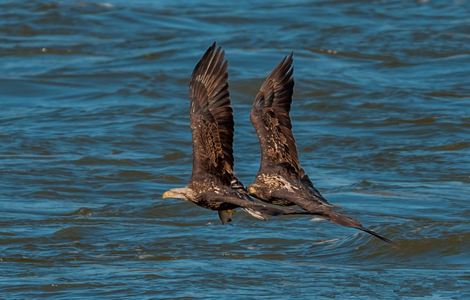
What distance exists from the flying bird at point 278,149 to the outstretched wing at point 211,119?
415 millimetres

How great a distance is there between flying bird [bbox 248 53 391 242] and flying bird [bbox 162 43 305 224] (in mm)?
146

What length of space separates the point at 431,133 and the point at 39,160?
4.54 m

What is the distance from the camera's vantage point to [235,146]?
16844 mm

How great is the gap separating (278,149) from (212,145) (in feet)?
2.68

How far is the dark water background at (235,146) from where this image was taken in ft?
39.8

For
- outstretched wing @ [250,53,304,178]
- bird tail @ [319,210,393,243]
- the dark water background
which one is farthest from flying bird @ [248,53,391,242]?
bird tail @ [319,210,393,243]

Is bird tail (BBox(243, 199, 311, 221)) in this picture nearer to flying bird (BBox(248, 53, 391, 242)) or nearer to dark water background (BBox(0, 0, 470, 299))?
flying bird (BBox(248, 53, 391, 242))

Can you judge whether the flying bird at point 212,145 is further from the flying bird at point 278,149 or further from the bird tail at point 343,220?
the bird tail at point 343,220

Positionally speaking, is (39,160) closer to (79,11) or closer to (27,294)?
(27,294)

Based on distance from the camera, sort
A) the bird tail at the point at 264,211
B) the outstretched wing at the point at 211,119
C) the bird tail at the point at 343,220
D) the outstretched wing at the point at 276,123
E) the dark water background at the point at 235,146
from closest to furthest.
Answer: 1. the bird tail at the point at 343,220
2. the bird tail at the point at 264,211
3. the outstretched wing at the point at 211,119
4. the outstretched wing at the point at 276,123
5. the dark water background at the point at 235,146

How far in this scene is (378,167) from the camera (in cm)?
1589

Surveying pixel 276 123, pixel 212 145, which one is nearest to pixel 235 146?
pixel 276 123

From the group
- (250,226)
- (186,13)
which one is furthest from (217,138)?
(186,13)

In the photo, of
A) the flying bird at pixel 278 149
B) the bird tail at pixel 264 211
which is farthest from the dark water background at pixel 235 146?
the bird tail at pixel 264 211
